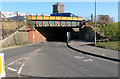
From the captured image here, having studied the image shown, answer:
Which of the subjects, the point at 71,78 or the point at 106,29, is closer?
the point at 71,78

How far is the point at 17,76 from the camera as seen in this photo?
686cm

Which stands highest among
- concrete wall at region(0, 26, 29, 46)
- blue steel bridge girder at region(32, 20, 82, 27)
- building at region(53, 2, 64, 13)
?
building at region(53, 2, 64, 13)

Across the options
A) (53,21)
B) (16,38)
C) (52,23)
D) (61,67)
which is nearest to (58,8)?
(53,21)

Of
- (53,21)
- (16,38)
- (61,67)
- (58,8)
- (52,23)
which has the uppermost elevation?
(58,8)

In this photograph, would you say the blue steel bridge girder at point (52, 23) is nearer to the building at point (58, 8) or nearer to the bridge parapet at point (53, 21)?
the bridge parapet at point (53, 21)

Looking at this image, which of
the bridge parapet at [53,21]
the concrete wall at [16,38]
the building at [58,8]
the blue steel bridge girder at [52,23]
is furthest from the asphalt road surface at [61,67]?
the building at [58,8]

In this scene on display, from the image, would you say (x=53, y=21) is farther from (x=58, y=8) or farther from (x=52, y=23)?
(x=58, y=8)

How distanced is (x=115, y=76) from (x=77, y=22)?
3404 cm

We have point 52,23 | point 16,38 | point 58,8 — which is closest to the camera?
point 16,38

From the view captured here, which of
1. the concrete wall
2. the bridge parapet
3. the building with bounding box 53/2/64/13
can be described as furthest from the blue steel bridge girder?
the building with bounding box 53/2/64/13

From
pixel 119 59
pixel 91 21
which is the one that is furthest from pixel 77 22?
pixel 119 59

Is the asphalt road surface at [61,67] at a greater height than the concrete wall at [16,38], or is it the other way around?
the concrete wall at [16,38]

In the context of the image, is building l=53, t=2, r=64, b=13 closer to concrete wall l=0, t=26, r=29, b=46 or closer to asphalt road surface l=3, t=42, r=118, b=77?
concrete wall l=0, t=26, r=29, b=46

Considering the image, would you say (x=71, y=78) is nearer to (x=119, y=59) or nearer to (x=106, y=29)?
(x=119, y=59)
